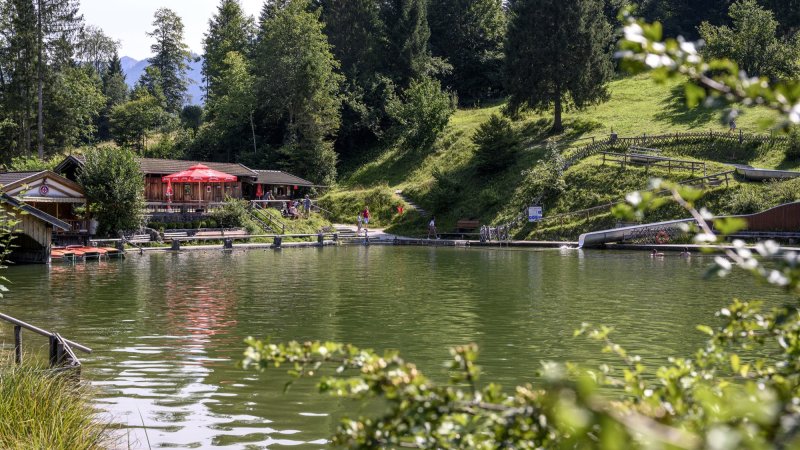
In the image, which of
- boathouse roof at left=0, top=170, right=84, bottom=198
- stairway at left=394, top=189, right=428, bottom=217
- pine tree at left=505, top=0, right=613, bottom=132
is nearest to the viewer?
boathouse roof at left=0, top=170, right=84, bottom=198

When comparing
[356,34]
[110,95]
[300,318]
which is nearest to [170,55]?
[110,95]

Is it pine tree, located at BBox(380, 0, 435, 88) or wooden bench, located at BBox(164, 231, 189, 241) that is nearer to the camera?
wooden bench, located at BBox(164, 231, 189, 241)

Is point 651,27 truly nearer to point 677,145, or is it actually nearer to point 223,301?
point 223,301

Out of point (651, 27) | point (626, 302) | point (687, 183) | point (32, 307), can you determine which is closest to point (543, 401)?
point (651, 27)

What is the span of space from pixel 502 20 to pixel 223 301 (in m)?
77.2

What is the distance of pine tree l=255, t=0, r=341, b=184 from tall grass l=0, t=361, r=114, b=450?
66117mm

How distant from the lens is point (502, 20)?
311 feet

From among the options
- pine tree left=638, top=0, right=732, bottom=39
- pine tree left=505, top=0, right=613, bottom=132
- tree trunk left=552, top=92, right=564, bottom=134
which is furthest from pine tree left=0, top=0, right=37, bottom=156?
pine tree left=638, top=0, right=732, bottom=39

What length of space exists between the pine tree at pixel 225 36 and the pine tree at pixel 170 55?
12370 mm

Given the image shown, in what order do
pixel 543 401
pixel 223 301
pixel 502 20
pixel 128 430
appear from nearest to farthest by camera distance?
pixel 543 401 < pixel 128 430 < pixel 223 301 < pixel 502 20

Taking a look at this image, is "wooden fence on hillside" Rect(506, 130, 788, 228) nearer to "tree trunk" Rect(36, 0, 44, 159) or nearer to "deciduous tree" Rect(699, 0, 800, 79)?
"deciduous tree" Rect(699, 0, 800, 79)

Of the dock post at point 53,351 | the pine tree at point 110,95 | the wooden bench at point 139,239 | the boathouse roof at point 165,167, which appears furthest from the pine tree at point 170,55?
the dock post at point 53,351

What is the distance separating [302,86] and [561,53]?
2721cm

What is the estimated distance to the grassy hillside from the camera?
5606 centimetres
